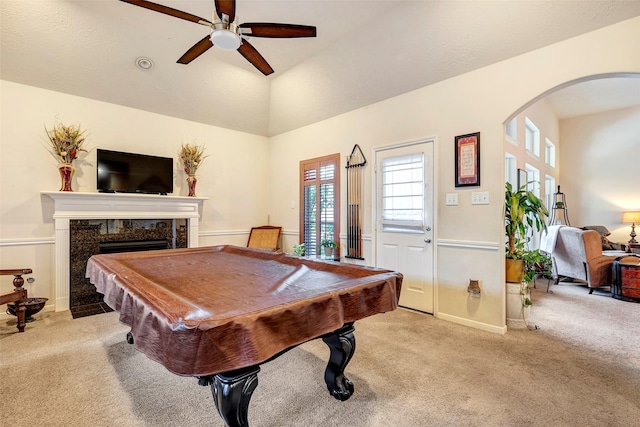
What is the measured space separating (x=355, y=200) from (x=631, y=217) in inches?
227

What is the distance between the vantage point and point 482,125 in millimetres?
2938

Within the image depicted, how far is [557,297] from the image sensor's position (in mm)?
4098

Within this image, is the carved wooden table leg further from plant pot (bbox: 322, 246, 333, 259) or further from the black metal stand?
the black metal stand

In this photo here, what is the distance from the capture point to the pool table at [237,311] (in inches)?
37.9

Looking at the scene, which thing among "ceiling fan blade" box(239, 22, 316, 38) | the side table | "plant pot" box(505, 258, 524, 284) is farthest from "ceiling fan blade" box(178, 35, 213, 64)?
the side table

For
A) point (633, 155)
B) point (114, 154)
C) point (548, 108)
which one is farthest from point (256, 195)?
point (633, 155)

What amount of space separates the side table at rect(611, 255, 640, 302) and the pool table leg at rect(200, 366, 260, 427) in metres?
5.23

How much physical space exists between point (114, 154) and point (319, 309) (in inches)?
151

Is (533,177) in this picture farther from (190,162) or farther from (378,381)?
(190,162)

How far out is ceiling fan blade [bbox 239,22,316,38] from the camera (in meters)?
2.17

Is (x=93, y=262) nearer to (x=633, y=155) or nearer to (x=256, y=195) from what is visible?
(x=256, y=195)

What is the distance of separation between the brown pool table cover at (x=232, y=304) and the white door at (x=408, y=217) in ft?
5.79

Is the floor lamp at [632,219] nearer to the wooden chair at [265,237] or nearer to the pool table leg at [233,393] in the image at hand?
the wooden chair at [265,237]

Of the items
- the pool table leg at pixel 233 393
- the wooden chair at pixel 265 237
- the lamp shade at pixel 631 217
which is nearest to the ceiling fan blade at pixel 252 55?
the pool table leg at pixel 233 393
